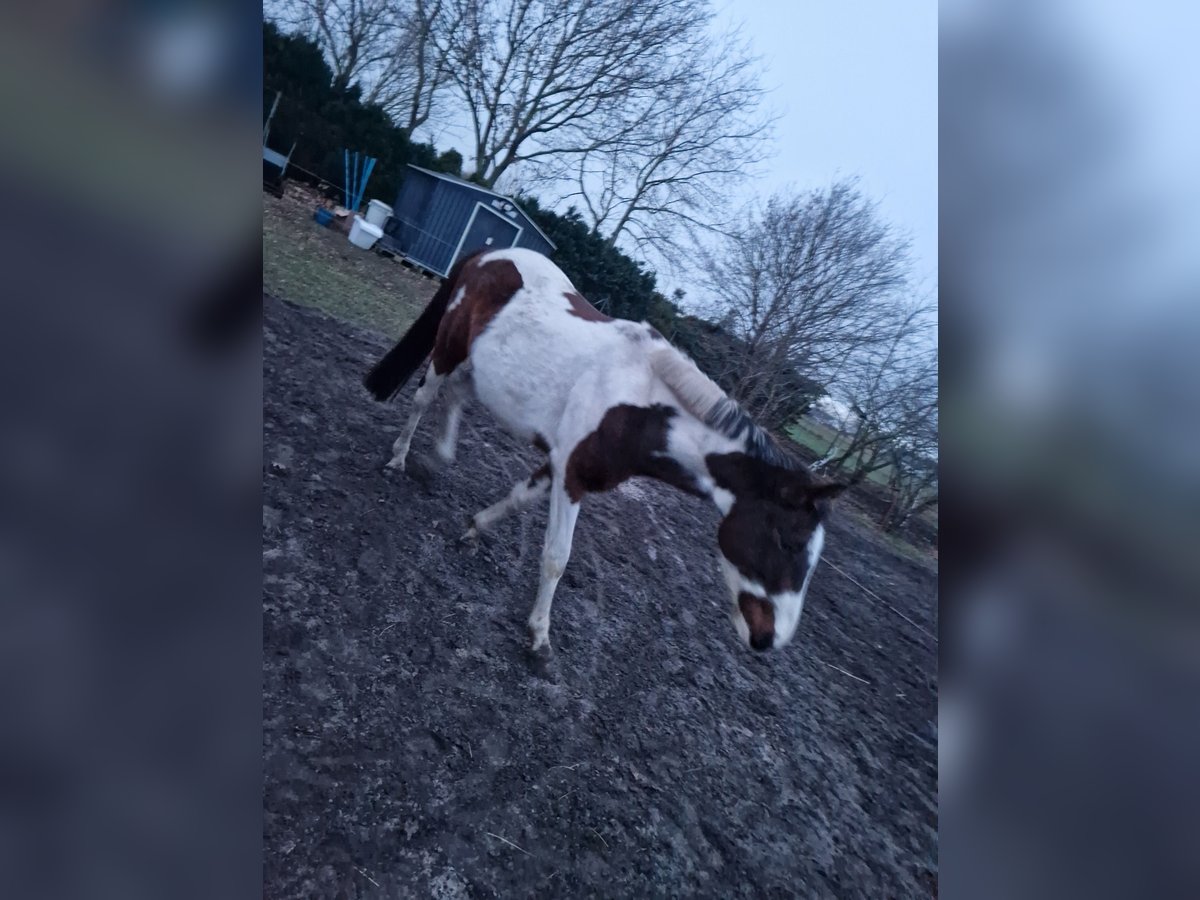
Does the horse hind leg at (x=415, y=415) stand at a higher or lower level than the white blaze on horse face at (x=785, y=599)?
lower

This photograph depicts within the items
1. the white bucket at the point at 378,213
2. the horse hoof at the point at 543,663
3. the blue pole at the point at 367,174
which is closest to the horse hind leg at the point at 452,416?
the horse hoof at the point at 543,663

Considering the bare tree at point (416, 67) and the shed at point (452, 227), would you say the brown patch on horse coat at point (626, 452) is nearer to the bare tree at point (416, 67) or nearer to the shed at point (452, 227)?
the bare tree at point (416, 67)

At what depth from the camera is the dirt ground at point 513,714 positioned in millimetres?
1537

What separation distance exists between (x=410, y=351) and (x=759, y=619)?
90.1 inches

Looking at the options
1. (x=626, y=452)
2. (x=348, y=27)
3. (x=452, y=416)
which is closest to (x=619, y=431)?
(x=626, y=452)

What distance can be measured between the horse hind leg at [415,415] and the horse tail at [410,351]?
0.12 metres

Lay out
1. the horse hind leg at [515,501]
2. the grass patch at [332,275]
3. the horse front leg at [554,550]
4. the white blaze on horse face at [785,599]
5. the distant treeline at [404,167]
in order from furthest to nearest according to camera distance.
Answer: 1. the distant treeline at [404,167]
2. the grass patch at [332,275]
3. the horse hind leg at [515,501]
4. the horse front leg at [554,550]
5. the white blaze on horse face at [785,599]

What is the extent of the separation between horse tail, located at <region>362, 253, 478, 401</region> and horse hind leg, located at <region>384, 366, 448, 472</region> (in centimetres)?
12

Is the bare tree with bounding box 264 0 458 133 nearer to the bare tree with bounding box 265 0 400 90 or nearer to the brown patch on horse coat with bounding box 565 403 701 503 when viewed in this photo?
the bare tree with bounding box 265 0 400 90

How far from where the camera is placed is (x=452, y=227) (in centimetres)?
735

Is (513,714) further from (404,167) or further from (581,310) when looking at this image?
(404,167)

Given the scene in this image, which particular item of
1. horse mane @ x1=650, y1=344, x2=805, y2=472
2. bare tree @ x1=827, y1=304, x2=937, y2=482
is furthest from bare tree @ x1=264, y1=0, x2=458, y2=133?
bare tree @ x1=827, y1=304, x2=937, y2=482

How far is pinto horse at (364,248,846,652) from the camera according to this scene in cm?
214
